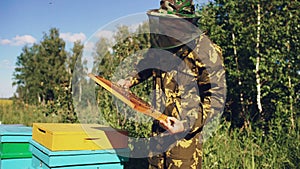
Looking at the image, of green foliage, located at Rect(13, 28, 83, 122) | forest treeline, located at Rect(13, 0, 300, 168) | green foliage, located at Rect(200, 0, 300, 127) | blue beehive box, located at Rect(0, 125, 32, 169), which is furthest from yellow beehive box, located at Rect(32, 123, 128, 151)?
green foliage, located at Rect(13, 28, 83, 122)

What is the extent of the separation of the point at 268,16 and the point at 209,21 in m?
0.60

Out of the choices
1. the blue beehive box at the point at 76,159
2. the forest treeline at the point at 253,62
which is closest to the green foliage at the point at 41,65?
the forest treeline at the point at 253,62

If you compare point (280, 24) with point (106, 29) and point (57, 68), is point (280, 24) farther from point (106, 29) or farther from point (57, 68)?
point (57, 68)

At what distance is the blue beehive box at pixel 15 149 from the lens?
2.07 meters

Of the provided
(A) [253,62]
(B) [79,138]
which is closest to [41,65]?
(A) [253,62]

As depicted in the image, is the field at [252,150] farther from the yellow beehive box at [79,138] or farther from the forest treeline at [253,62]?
the yellow beehive box at [79,138]

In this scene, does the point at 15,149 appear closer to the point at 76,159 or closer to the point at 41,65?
the point at 76,159

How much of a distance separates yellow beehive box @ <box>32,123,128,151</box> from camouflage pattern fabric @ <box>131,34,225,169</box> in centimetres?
30

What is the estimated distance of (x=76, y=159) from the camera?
5.78 feet

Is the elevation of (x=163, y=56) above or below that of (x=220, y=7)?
below

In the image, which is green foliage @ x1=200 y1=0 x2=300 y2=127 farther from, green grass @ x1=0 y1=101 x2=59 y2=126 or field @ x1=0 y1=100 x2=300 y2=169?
green grass @ x1=0 y1=101 x2=59 y2=126

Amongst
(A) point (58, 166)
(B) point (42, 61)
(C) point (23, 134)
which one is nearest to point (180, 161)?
(A) point (58, 166)

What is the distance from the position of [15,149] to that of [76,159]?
0.58m

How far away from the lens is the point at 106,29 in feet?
6.15
